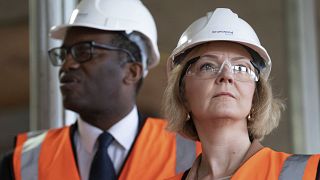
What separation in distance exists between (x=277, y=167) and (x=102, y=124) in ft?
4.26

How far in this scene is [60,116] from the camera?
4.29 meters

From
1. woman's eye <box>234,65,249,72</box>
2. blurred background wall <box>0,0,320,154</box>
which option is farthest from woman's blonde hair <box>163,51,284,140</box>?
blurred background wall <box>0,0,320,154</box>

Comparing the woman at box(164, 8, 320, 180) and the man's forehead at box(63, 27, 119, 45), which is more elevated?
the man's forehead at box(63, 27, 119, 45)

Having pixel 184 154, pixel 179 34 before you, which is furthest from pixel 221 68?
pixel 179 34

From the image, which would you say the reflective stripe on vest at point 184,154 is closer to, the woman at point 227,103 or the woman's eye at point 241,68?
the woman at point 227,103

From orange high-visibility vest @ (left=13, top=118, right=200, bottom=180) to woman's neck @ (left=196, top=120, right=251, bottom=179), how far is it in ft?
2.30

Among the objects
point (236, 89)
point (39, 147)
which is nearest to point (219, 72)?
point (236, 89)

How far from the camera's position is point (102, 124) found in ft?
11.5

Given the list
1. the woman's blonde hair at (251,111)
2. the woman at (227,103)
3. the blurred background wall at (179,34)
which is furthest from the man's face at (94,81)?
the blurred background wall at (179,34)

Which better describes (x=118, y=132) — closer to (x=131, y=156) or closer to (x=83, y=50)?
(x=131, y=156)

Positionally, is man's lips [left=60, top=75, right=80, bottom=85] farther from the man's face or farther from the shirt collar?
the shirt collar

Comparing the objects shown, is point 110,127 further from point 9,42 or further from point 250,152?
point 9,42

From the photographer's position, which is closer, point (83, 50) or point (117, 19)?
point (83, 50)

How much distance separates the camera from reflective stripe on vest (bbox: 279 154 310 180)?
2316 millimetres
